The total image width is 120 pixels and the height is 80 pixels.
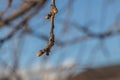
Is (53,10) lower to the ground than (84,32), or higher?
lower

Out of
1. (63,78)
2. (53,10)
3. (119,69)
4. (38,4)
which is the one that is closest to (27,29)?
(38,4)

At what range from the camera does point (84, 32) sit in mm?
2234

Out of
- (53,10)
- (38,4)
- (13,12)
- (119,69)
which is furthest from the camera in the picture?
(119,69)

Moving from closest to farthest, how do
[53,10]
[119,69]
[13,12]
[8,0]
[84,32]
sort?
[53,10] < [8,0] < [13,12] < [84,32] < [119,69]

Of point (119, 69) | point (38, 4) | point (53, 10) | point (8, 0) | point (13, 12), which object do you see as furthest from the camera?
point (119, 69)

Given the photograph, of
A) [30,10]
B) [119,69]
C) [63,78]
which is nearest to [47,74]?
[63,78]

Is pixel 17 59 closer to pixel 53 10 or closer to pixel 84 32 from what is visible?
pixel 84 32

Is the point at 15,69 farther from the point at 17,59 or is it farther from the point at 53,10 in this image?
the point at 53,10

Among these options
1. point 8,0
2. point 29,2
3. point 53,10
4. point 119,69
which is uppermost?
point 119,69

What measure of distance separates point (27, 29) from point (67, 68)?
1.31 ft

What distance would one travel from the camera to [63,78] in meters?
2.35

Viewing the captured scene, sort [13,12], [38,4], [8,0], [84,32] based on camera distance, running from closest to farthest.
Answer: [8,0], [38,4], [13,12], [84,32]

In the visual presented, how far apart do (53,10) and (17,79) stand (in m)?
1.27

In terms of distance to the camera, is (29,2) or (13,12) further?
(13,12)
